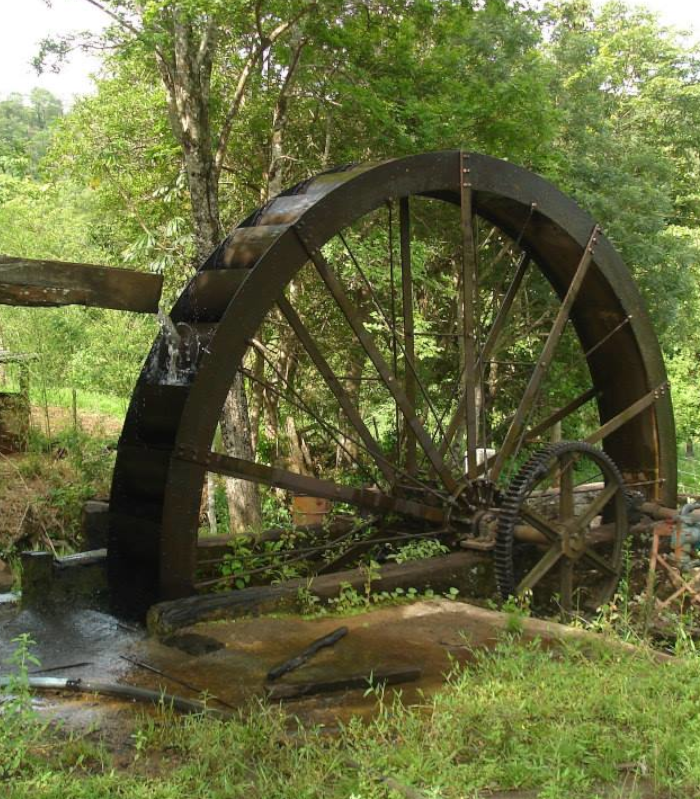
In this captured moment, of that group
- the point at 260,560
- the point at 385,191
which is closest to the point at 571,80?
the point at 385,191

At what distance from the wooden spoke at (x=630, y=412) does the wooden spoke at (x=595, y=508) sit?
0.65 m

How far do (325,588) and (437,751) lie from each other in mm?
1997

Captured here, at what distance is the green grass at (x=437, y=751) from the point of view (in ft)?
8.36

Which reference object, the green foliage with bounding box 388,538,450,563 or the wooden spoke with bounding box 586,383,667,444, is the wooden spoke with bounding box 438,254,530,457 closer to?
the green foliage with bounding box 388,538,450,563

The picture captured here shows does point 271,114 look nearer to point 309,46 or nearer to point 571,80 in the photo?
point 309,46

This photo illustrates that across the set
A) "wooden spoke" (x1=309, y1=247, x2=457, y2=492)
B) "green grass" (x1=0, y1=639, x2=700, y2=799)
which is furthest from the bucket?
"green grass" (x1=0, y1=639, x2=700, y2=799)

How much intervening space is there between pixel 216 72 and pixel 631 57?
12732 mm

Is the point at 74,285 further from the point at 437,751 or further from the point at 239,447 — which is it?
the point at 239,447

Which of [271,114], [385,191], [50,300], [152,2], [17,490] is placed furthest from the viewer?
[271,114]

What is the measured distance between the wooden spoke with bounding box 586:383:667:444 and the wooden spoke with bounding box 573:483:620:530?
0.65 m

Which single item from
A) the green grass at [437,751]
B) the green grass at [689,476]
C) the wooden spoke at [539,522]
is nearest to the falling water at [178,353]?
the green grass at [437,751]

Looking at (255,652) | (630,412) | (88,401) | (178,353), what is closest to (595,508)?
(630,412)

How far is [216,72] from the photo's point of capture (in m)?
10.8

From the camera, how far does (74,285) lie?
13.7ft
